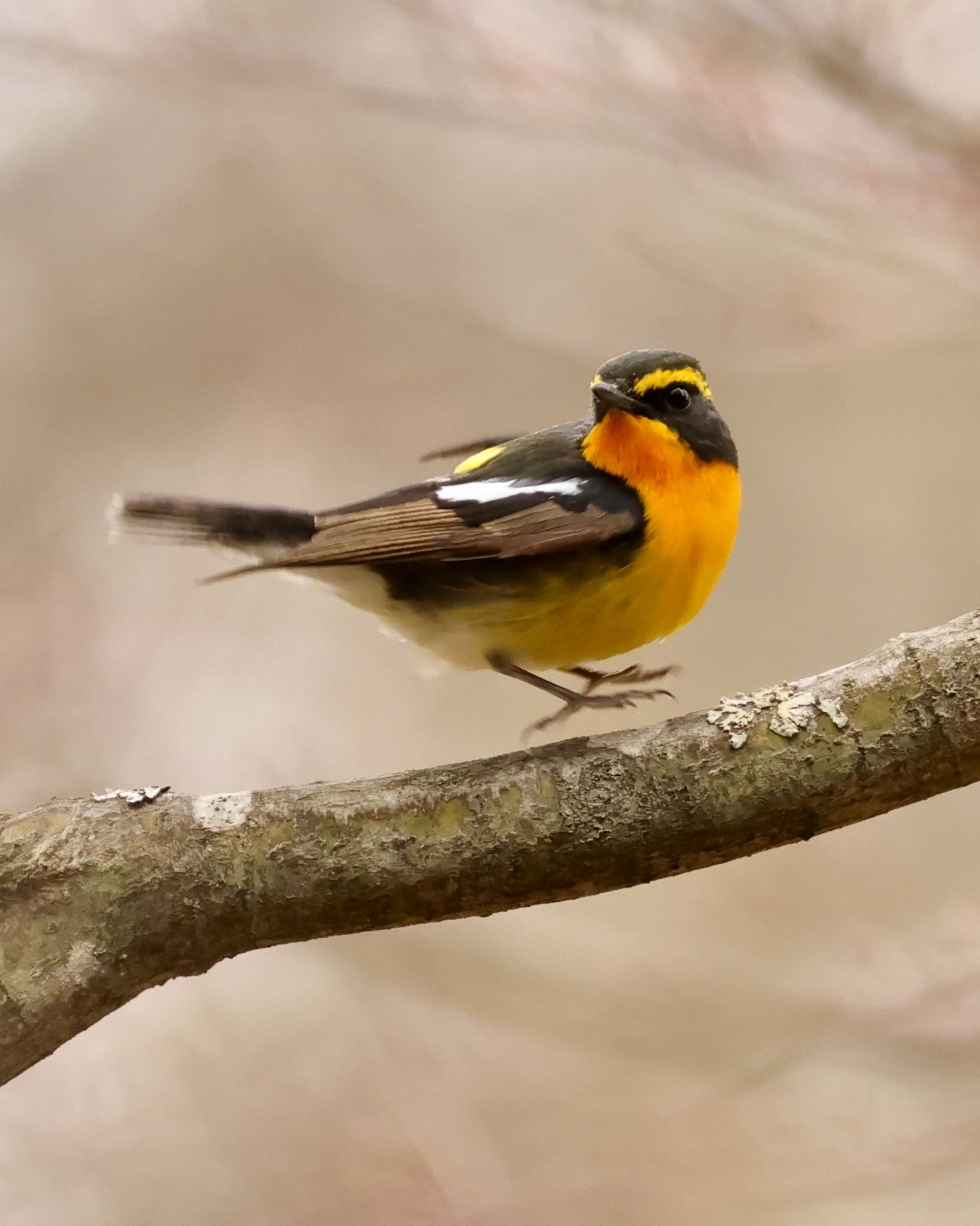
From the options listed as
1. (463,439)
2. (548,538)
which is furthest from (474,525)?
(463,439)

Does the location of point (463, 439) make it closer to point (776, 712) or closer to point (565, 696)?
point (565, 696)

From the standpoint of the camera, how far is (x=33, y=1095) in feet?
8.95

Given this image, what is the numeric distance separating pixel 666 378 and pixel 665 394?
3 centimetres

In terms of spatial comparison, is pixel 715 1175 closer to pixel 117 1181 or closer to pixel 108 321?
pixel 117 1181

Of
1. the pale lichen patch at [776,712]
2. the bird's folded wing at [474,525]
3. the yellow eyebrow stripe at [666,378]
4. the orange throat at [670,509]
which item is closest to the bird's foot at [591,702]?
the orange throat at [670,509]

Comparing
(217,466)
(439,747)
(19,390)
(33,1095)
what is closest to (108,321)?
(19,390)

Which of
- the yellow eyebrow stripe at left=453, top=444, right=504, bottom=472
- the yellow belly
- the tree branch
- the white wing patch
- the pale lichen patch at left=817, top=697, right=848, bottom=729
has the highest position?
the yellow eyebrow stripe at left=453, top=444, right=504, bottom=472

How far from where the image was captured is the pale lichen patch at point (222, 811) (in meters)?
1.46

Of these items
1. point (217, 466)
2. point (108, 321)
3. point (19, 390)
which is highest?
point (108, 321)

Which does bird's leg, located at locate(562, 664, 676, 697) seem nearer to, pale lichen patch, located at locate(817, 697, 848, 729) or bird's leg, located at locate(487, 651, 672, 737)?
bird's leg, located at locate(487, 651, 672, 737)

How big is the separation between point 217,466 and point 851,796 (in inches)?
91.7

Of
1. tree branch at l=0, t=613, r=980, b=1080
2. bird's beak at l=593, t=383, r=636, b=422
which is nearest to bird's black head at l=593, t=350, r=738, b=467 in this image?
bird's beak at l=593, t=383, r=636, b=422

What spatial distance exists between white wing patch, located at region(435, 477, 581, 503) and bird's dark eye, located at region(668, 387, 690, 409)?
0.68ft

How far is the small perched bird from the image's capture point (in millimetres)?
1881
